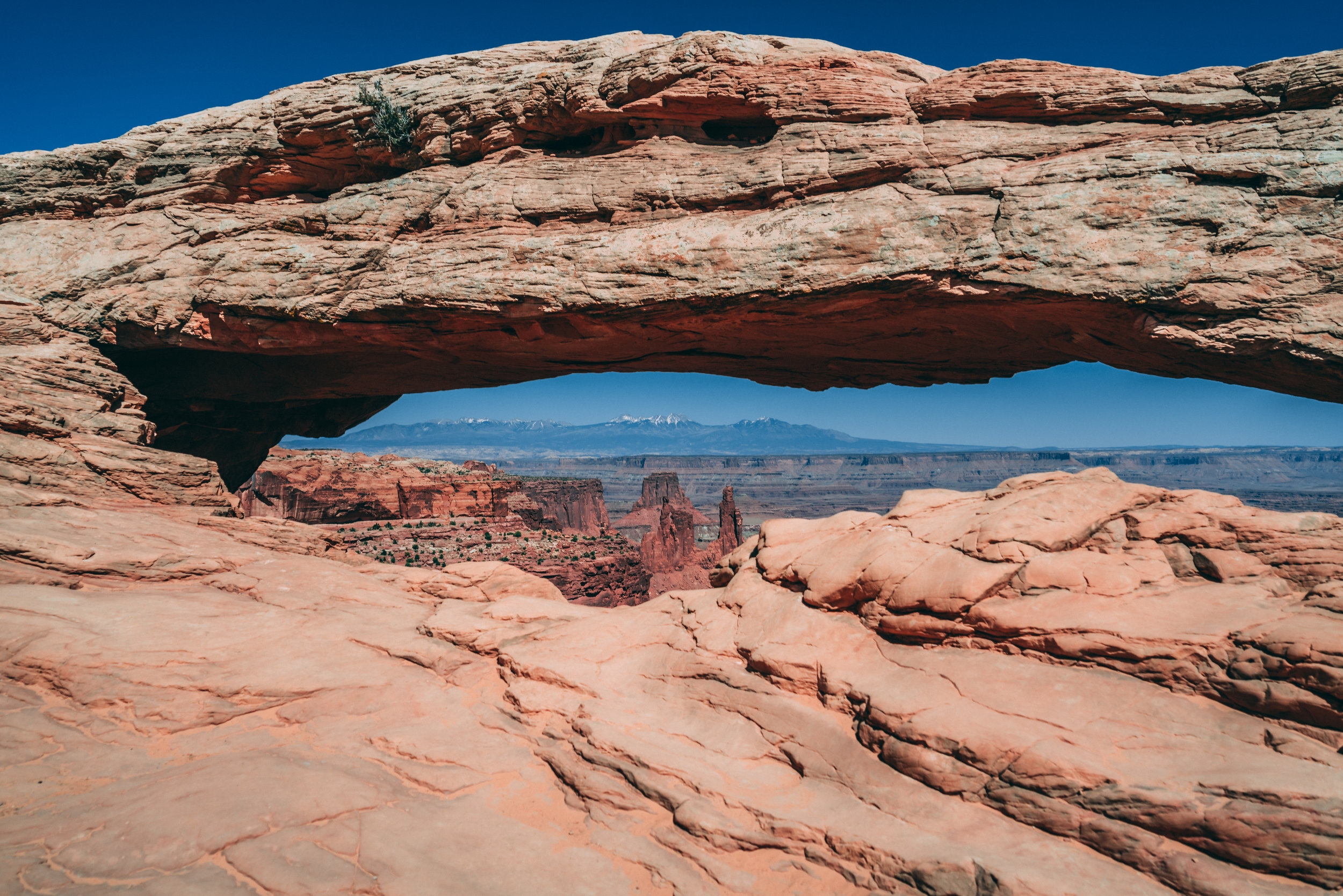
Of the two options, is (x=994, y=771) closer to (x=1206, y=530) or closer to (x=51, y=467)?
(x=1206, y=530)

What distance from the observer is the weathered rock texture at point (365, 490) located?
1795 inches

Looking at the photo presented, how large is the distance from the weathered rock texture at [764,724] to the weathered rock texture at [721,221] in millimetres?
4667

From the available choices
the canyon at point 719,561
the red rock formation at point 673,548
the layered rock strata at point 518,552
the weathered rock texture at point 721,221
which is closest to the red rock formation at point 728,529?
the red rock formation at point 673,548

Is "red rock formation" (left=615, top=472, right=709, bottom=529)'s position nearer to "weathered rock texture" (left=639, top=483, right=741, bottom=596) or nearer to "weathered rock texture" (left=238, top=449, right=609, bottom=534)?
"weathered rock texture" (left=639, top=483, right=741, bottom=596)

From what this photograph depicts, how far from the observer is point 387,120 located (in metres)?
15.4

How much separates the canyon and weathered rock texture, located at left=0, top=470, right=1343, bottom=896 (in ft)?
0.15

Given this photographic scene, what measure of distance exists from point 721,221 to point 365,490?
4096cm

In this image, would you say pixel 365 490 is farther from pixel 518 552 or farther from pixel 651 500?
pixel 651 500

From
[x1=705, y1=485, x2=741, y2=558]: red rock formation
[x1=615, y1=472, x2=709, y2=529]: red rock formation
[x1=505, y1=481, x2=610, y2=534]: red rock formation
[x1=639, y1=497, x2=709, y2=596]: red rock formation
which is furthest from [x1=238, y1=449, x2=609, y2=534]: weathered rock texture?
[x1=615, y1=472, x2=709, y2=529]: red rock formation

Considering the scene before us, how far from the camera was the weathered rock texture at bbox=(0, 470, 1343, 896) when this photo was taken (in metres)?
5.16

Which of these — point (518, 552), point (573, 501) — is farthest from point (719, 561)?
point (573, 501)

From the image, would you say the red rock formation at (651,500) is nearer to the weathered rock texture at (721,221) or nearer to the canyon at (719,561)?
the weathered rock texture at (721,221)

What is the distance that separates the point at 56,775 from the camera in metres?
6.21

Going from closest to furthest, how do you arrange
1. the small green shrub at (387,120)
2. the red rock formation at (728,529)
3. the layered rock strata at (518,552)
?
the small green shrub at (387,120) < the layered rock strata at (518,552) < the red rock formation at (728,529)
